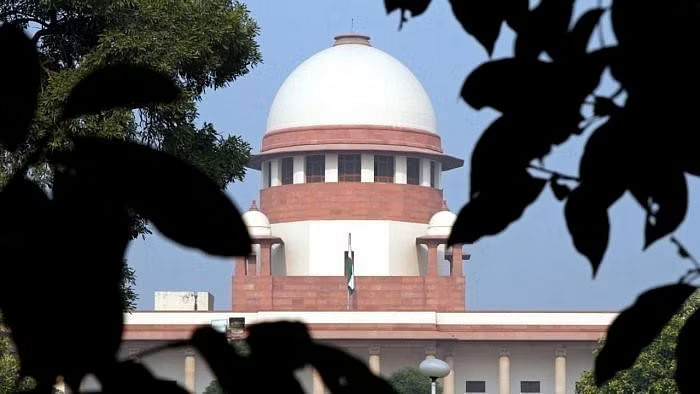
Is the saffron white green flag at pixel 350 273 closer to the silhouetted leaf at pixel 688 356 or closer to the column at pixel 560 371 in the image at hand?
the column at pixel 560 371

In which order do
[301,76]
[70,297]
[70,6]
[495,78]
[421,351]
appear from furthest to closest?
1. [301,76]
2. [421,351]
3. [70,6]
4. [495,78]
5. [70,297]

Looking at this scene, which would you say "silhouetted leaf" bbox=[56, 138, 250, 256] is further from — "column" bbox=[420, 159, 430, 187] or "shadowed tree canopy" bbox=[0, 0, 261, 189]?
"column" bbox=[420, 159, 430, 187]

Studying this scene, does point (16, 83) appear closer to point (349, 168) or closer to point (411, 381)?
point (411, 381)

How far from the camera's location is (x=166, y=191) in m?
0.79

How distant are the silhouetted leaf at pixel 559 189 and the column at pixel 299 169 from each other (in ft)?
132

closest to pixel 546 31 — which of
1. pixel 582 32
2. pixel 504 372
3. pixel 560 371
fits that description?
pixel 582 32

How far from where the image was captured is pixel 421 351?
39344mm

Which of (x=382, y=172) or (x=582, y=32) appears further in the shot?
(x=382, y=172)

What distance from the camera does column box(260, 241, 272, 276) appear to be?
40.3 metres

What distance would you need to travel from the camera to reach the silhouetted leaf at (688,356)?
917 mm

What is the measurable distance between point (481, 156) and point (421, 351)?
127 feet

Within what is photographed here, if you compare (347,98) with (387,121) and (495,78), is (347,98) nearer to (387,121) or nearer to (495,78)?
(387,121)

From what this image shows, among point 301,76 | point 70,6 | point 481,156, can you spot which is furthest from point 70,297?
point 301,76

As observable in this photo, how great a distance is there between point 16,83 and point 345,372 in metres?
0.24
